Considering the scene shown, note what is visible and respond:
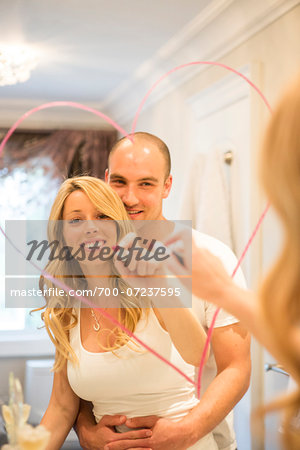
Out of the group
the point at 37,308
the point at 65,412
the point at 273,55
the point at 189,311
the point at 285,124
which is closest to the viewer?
the point at 285,124

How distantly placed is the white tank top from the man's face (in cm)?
20

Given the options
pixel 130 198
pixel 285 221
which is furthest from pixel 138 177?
pixel 285 221

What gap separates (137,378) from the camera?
0.89 meters

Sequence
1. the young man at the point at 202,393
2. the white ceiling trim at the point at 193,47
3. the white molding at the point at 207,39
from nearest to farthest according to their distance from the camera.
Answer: the young man at the point at 202,393 → the white ceiling trim at the point at 193,47 → the white molding at the point at 207,39

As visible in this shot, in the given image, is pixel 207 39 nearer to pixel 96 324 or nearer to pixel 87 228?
pixel 87 228

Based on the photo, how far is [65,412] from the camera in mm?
968

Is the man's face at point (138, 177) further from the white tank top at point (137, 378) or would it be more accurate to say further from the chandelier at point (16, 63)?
the chandelier at point (16, 63)

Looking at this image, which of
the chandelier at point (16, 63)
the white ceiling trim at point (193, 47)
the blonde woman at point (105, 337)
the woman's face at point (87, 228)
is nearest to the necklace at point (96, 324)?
the blonde woman at point (105, 337)

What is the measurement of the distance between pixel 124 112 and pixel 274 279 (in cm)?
70

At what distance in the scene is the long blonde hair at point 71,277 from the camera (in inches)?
35.1

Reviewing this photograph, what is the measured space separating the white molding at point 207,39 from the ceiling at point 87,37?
20mm

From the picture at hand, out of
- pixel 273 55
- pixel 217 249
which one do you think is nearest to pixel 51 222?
pixel 217 249

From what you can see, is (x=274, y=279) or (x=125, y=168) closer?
(x=274, y=279)

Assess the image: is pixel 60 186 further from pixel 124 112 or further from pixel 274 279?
pixel 274 279
